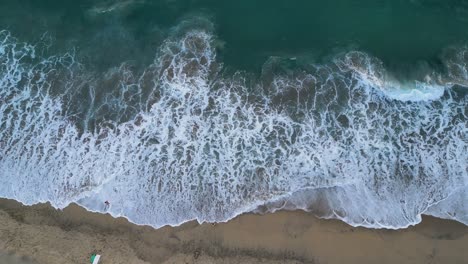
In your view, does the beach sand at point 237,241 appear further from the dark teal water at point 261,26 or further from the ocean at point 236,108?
the dark teal water at point 261,26

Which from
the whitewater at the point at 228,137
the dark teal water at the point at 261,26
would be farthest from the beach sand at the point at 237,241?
the dark teal water at the point at 261,26

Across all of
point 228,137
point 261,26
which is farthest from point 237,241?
point 261,26

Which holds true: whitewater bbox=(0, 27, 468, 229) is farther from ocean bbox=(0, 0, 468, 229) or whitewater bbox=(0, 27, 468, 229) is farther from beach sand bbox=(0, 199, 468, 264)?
beach sand bbox=(0, 199, 468, 264)

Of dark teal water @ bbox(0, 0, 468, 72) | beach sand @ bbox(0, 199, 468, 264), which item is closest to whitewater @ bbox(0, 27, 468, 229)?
beach sand @ bbox(0, 199, 468, 264)

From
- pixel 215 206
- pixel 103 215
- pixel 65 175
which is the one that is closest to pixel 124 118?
pixel 65 175

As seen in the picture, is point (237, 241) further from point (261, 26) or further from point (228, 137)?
point (261, 26)

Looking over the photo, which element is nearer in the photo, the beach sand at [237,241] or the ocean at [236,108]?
the beach sand at [237,241]

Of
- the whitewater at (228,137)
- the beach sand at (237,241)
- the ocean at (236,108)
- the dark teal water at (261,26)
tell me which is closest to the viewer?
the beach sand at (237,241)
